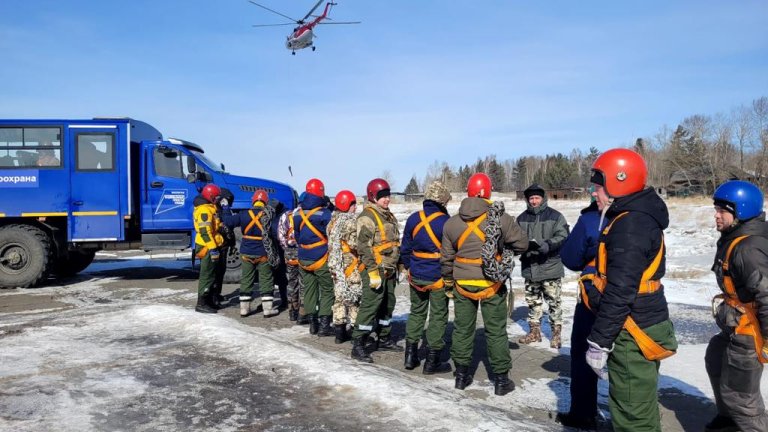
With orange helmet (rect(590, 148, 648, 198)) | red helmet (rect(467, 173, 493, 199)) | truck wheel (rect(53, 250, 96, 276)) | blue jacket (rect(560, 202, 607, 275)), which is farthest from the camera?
truck wheel (rect(53, 250, 96, 276))

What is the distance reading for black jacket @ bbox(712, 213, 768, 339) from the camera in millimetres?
3217

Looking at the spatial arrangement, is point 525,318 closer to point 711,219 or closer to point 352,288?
point 352,288

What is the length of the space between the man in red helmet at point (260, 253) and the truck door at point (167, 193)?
3.54 metres

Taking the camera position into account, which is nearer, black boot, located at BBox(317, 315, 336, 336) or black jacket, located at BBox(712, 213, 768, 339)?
black jacket, located at BBox(712, 213, 768, 339)

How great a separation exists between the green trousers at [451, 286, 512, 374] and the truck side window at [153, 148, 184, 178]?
8.21 m

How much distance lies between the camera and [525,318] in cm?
753

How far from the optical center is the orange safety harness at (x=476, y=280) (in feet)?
14.8

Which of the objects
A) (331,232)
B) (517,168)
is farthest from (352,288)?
(517,168)

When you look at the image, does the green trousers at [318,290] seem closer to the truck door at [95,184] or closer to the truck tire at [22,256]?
the truck door at [95,184]

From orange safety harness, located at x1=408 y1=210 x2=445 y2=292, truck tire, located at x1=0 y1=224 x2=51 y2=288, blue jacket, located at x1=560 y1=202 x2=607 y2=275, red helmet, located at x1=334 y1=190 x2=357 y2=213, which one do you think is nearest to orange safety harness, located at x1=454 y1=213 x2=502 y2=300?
orange safety harness, located at x1=408 y1=210 x2=445 y2=292

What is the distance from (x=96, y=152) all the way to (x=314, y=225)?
6.39 meters

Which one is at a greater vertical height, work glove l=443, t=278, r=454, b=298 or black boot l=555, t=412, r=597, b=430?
work glove l=443, t=278, r=454, b=298

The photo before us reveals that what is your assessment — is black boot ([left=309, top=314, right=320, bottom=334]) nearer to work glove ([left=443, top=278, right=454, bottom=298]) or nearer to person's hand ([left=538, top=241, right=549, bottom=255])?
work glove ([left=443, top=278, right=454, bottom=298])

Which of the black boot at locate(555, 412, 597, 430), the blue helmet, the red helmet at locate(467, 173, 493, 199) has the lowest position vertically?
the black boot at locate(555, 412, 597, 430)
